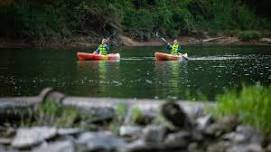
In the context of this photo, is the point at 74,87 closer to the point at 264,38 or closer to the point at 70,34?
the point at 70,34

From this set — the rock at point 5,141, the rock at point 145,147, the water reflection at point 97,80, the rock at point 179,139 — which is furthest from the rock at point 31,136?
the water reflection at point 97,80

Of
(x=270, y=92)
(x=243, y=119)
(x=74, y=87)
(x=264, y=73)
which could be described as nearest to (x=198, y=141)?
(x=243, y=119)

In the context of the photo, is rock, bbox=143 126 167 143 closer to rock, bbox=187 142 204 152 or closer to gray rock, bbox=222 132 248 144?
rock, bbox=187 142 204 152

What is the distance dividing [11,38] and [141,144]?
61955 millimetres

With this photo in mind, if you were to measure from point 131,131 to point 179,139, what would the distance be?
3.72 feet

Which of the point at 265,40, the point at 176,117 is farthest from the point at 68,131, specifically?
the point at 265,40

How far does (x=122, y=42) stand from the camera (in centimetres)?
7806

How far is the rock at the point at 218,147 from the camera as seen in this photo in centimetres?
1024

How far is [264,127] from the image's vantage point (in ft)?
34.5

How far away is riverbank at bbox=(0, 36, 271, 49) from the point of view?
6975 centimetres

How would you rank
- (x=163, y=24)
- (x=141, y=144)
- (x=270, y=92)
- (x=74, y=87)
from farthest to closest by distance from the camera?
(x=163, y=24) < (x=74, y=87) < (x=270, y=92) < (x=141, y=144)

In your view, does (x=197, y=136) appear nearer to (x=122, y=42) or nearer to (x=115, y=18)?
(x=122, y=42)

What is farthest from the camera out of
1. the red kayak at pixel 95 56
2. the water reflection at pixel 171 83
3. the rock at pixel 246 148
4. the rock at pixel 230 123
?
the red kayak at pixel 95 56

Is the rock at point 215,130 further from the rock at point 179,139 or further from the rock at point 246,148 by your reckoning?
the rock at point 246,148
